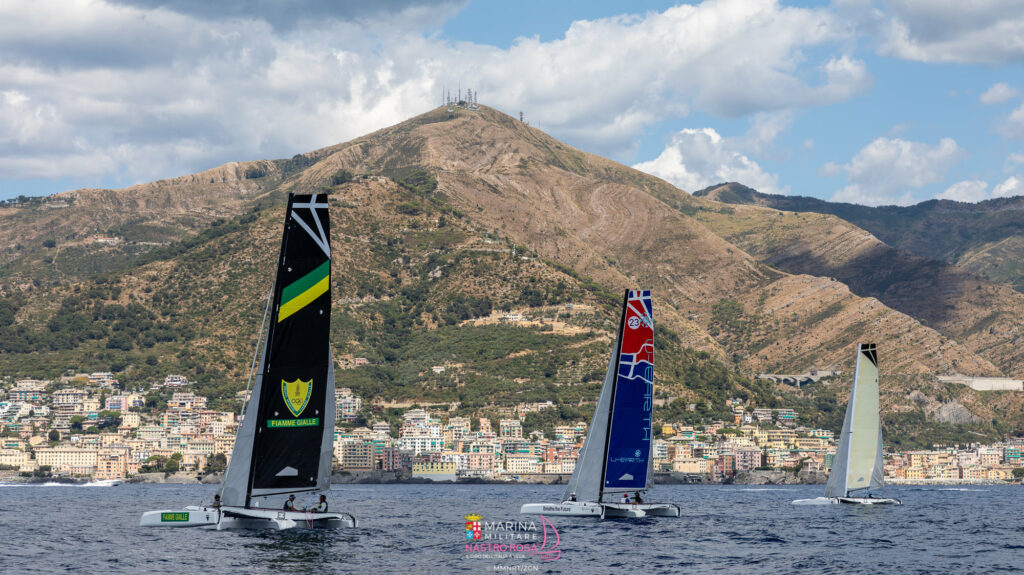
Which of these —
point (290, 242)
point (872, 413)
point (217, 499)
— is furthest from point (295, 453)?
point (872, 413)

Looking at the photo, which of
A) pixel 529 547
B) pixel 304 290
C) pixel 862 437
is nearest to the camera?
pixel 304 290

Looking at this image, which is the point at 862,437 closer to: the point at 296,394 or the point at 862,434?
the point at 862,434

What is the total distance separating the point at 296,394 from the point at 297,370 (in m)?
1.01

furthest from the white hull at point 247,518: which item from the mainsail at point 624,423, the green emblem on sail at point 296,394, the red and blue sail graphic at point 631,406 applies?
the red and blue sail graphic at point 631,406

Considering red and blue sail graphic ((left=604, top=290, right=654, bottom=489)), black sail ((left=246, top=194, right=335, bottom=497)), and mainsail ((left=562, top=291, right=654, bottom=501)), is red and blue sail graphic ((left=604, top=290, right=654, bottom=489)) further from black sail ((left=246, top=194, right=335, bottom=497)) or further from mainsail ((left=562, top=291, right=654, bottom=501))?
black sail ((left=246, top=194, right=335, bottom=497))

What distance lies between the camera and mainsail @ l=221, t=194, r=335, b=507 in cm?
5478

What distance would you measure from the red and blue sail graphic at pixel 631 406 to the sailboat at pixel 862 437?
2781 centimetres

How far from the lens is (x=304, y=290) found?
184 feet

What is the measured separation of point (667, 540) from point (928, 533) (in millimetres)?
21267

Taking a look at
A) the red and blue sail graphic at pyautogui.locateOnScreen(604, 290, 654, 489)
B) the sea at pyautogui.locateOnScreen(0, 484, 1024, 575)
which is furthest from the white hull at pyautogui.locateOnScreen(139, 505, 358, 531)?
the red and blue sail graphic at pyautogui.locateOnScreen(604, 290, 654, 489)

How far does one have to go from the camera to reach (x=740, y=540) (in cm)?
7225

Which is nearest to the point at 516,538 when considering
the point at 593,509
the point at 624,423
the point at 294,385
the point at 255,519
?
the point at 593,509

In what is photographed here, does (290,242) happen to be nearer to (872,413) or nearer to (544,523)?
(544,523)

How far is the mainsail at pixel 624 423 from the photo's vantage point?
70.8 meters
